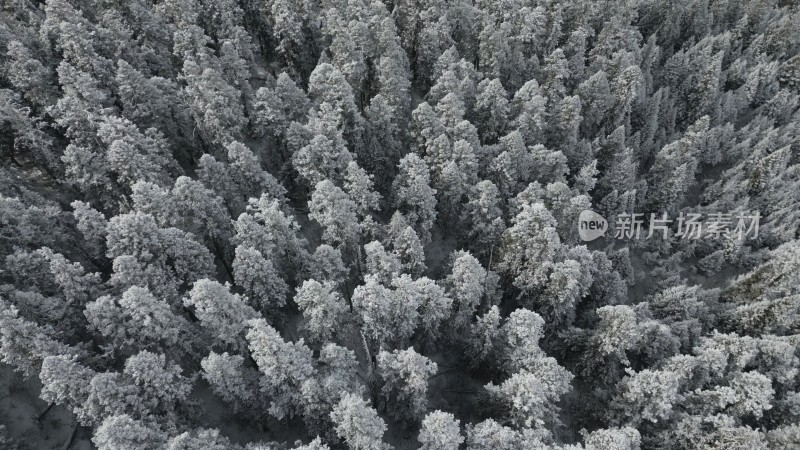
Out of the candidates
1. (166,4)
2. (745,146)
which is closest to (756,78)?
(745,146)

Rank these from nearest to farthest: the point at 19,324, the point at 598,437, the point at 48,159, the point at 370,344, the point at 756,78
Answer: the point at 19,324
the point at 598,437
the point at 370,344
the point at 48,159
the point at 756,78

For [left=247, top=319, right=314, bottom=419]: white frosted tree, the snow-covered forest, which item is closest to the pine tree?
the snow-covered forest

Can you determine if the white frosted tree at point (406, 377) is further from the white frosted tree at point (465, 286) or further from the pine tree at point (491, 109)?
the pine tree at point (491, 109)

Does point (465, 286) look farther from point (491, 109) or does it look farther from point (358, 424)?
point (491, 109)

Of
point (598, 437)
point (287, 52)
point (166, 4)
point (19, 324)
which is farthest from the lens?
point (287, 52)

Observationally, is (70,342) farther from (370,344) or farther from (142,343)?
(370,344)

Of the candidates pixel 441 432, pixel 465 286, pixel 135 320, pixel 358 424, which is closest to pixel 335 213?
pixel 465 286

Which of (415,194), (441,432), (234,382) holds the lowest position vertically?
(441,432)

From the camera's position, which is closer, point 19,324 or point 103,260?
point 19,324
